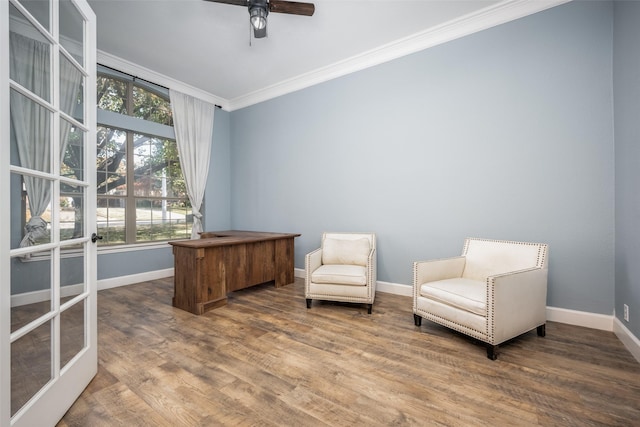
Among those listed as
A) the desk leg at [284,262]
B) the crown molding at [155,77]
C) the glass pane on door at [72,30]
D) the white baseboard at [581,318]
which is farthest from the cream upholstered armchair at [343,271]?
the crown molding at [155,77]

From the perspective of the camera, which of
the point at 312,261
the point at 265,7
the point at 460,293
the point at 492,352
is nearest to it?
the point at 492,352

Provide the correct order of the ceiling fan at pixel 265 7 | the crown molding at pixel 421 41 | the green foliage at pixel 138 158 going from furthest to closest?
1. the green foliage at pixel 138 158
2. the crown molding at pixel 421 41
3. the ceiling fan at pixel 265 7

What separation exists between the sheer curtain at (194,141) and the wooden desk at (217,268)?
162cm

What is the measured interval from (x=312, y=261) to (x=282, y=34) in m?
2.62

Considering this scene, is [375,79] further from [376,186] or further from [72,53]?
[72,53]

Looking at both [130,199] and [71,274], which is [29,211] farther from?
[130,199]

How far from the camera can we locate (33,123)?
1278 mm

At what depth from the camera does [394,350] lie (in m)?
2.07

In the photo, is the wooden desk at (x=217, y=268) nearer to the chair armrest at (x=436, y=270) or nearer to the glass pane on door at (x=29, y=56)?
the glass pane on door at (x=29, y=56)

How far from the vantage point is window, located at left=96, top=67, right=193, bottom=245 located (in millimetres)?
3793

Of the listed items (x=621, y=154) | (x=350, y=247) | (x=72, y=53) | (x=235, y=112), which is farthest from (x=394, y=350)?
(x=235, y=112)

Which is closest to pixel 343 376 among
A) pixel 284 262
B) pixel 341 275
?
pixel 341 275

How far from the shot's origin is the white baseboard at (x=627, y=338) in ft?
6.27

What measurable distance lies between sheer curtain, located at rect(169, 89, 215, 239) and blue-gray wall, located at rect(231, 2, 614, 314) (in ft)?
4.69
